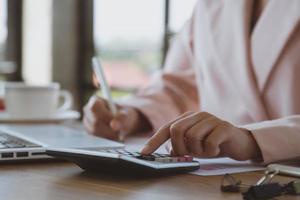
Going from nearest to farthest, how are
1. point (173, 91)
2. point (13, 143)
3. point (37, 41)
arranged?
1. point (13, 143)
2. point (173, 91)
3. point (37, 41)

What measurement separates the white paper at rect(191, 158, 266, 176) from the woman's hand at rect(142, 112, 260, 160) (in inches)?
0.6

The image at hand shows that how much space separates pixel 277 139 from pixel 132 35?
1.68m

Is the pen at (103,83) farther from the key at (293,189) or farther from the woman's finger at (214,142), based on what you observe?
the key at (293,189)

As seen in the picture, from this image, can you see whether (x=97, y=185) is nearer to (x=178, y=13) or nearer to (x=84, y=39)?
(x=178, y=13)

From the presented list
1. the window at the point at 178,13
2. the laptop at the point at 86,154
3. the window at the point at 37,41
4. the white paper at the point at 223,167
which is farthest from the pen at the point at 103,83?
the window at the point at 37,41

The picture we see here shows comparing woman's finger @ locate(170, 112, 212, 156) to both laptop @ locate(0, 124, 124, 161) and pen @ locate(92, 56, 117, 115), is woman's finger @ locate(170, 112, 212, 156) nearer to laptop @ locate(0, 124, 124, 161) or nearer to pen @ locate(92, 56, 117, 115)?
laptop @ locate(0, 124, 124, 161)

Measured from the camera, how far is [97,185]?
1.87 feet

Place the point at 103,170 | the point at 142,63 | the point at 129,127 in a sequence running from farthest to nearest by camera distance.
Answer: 1. the point at 142,63
2. the point at 129,127
3. the point at 103,170

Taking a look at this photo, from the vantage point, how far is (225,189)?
0.55m

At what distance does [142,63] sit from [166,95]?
3.73 feet

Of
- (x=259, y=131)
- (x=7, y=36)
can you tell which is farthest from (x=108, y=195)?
(x=7, y=36)

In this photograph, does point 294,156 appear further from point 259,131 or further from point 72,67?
point 72,67

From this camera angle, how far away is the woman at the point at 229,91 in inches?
26.4

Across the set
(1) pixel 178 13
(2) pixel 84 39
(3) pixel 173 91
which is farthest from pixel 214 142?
(2) pixel 84 39
